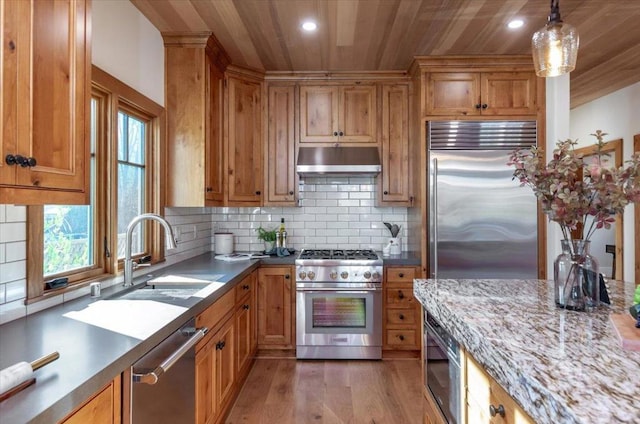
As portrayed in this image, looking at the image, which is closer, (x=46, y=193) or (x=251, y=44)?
(x=46, y=193)

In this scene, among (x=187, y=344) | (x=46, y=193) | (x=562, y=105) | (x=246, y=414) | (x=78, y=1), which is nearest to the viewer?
(x=46, y=193)

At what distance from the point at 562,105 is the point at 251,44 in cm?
263

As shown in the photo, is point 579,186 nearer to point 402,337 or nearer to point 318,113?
point 402,337

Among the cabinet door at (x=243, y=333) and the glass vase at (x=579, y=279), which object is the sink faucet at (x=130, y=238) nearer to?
the cabinet door at (x=243, y=333)

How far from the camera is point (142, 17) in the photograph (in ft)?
8.27

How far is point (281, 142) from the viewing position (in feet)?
12.0

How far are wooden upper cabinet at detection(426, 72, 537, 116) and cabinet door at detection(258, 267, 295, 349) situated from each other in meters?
1.99

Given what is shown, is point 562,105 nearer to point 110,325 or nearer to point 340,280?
point 340,280

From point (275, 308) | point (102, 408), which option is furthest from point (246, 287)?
point (102, 408)

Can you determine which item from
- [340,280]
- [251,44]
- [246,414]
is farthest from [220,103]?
[246,414]

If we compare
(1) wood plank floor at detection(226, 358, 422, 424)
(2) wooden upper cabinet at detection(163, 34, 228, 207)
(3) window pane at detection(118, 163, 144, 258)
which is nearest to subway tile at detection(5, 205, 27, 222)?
(3) window pane at detection(118, 163, 144, 258)

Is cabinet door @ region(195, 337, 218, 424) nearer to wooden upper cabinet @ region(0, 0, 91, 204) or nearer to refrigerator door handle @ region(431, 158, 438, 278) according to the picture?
wooden upper cabinet @ region(0, 0, 91, 204)

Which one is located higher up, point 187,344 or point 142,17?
point 142,17

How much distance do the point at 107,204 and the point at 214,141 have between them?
1151mm
